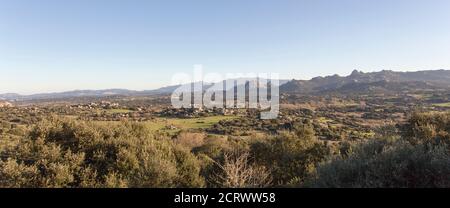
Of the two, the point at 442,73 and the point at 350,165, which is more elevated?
Answer: the point at 442,73

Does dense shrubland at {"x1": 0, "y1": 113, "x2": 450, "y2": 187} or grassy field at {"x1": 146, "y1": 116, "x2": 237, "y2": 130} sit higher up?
dense shrubland at {"x1": 0, "y1": 113, "x2": 450, "y2": 187}

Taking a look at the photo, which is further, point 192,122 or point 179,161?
point 192,122

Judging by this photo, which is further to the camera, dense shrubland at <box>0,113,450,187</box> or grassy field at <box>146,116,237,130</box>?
grassy field at <box>146,116,237,130</box>

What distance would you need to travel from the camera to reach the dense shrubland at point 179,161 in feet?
21.4

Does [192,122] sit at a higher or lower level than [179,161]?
lower

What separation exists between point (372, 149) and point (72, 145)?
11.3 m

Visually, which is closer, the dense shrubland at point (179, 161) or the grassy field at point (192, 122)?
the dense shrubland at point (179, 161)

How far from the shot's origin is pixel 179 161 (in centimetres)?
1405

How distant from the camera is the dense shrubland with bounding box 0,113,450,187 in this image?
6.52 m

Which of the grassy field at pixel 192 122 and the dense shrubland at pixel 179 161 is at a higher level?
the dense shrubland at pixel 179 161
